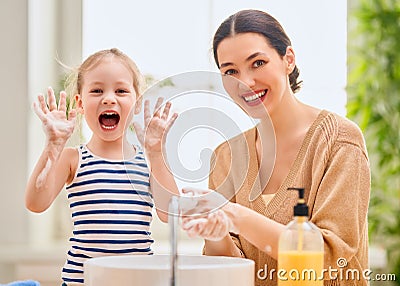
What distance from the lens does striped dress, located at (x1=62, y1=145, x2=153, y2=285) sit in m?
1.38

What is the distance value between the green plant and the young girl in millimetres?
1103

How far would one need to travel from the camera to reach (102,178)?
142 centimetres

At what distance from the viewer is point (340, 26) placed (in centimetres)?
244

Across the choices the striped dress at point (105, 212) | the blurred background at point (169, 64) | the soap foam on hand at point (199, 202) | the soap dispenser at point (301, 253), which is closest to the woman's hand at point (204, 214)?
the soap foam on hand at point (199, 202)

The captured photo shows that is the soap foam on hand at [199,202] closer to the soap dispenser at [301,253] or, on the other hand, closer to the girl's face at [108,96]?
the soap dispenser at [301,253]

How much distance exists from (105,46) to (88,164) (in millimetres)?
1070

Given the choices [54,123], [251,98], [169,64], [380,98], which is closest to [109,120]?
[54,123]

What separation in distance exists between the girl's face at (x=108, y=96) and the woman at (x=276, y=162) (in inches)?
7.5

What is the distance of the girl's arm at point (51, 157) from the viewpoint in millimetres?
1287

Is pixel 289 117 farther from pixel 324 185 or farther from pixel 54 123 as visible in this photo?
pixel 54 123

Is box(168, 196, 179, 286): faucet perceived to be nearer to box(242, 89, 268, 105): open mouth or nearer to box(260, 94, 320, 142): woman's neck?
box(242, 89, 268, 105): open mouth

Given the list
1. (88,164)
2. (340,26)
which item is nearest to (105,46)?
(340,26)

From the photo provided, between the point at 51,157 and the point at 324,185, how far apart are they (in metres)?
0.50

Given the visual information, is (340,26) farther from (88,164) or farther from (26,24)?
(88,164)
